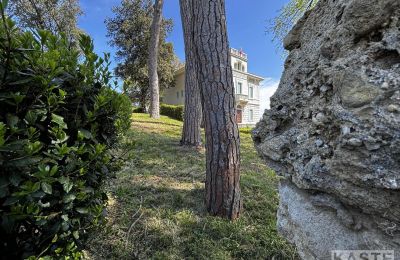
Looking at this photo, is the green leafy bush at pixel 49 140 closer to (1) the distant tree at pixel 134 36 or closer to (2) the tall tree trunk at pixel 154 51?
(2) the tall tree trunk at pixel 154 51

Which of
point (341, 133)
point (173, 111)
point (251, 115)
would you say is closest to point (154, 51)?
point (173, 111)

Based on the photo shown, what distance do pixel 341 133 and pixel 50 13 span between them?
21.1m

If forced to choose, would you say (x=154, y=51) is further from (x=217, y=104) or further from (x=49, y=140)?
(x=49, y=140)

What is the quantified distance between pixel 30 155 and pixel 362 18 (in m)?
1.38

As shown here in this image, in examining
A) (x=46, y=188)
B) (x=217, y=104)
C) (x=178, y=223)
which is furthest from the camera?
(x=217, y=104)

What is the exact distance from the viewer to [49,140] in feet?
4.18

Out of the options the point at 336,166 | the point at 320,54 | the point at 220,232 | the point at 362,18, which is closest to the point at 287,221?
the point at 336,166

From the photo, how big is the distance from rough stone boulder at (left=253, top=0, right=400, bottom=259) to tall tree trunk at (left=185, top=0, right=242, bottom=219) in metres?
1.30

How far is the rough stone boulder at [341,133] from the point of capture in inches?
30.7

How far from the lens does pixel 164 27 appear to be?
65.0 ft

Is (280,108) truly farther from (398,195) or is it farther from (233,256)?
(233,256)

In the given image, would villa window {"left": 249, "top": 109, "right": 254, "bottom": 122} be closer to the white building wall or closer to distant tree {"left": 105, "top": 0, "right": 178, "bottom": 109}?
the white building wall

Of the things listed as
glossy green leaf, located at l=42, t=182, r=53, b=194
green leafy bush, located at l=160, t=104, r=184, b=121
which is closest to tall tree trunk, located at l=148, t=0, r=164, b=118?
green leafy bush, located at l=160, t=104, r=184, b=121

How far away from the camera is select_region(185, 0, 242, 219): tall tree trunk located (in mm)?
2557
